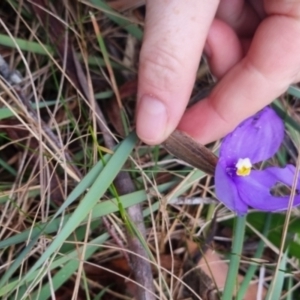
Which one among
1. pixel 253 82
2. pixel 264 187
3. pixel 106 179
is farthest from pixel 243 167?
pixel 106 179

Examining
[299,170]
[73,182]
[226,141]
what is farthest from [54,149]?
[299,170]

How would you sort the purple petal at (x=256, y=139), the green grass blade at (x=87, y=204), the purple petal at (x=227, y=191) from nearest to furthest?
the green grass blade at (x=87, y=204) → the purple petal at (x=227, y=191) → the purple petal at (x=256, y=139)

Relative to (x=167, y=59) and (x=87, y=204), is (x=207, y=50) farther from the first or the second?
(x=87, y=204)

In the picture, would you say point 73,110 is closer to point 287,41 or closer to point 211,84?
point 211,84

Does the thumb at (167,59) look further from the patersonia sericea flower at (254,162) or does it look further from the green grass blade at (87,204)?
the patersonia sericea flower at (254,162)

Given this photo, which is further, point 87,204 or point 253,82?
point 253,82

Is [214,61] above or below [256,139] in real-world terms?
above

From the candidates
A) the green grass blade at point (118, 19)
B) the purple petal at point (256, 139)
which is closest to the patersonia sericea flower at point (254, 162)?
the purple petal at point (256, 139)
